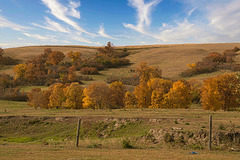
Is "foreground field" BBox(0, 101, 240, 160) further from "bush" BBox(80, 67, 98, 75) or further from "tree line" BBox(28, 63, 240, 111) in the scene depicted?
"bush" BBox(80, 67, 98, 75)

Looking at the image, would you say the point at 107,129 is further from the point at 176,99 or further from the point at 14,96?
the point at 14,96

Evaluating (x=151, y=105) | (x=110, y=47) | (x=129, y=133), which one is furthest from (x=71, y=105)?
(x=110, y=47)

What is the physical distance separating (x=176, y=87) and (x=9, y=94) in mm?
69270

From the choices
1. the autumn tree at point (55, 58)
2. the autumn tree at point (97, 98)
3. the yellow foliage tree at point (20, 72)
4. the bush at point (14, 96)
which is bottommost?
the bush at point (14, 96)

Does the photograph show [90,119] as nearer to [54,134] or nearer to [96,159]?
[54,134]

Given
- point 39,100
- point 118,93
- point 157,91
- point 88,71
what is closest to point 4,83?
point 88,71

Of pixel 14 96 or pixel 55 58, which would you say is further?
pixel 55 58

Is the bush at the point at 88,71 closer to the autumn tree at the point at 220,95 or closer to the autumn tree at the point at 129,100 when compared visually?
the autumn tree at the point at 129,100

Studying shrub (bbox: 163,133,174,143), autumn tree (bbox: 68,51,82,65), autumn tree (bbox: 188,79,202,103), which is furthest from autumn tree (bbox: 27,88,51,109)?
autumn tree (bbox: 68,51,82,65)

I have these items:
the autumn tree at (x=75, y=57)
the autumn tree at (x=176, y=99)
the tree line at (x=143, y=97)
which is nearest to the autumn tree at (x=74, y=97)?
the tree line at (x=143, y=97)

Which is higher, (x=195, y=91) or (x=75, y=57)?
(x=75, y=57)

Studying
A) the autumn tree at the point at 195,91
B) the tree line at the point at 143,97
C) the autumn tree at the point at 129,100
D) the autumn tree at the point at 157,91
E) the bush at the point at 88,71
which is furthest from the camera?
the bush at the point at 88,71

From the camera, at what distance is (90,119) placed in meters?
32.4

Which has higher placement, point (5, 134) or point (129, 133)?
point (129, 133)
